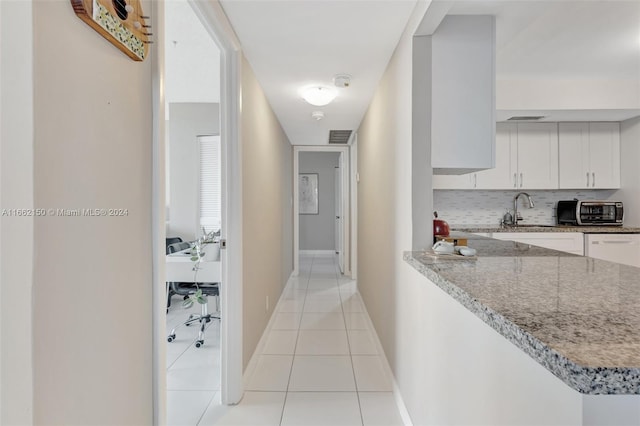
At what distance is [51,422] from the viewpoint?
0.71 meters

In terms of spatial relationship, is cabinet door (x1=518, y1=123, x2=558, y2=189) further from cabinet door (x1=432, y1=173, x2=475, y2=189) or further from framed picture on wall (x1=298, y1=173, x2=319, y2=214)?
framed picture on wall (x1=298, y1=173, x2=319, y2=214)

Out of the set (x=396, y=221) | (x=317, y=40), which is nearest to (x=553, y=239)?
(x=396, y=221)

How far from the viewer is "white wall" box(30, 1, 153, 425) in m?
0.68

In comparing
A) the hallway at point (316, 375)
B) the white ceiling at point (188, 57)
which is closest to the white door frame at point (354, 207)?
the hallway at point (316, 375)

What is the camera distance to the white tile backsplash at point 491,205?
4.09 metres

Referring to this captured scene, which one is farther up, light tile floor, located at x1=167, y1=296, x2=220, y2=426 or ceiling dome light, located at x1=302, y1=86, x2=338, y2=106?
ceiling dome light, located at x1=302, y1=86, x2=338, y2=106

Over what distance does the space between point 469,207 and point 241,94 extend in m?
3.06

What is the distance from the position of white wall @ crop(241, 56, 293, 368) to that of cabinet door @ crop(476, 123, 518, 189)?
2327 mm

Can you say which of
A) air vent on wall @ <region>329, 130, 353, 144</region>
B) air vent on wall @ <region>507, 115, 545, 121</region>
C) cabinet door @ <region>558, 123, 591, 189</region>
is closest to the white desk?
air vent on wall @ <region>329, 130, 353, 144</region>

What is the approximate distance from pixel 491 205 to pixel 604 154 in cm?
130

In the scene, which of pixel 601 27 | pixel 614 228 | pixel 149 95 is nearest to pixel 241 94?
pixel 149 95

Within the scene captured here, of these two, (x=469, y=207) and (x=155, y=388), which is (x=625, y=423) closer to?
(x=155, y=388)

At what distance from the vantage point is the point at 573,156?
385 cm

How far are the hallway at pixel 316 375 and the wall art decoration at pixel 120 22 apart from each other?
1.94m
